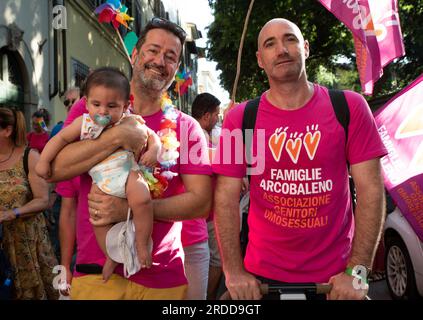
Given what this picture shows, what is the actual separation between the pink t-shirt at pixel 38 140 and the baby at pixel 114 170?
201 inches

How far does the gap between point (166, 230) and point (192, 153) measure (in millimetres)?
409

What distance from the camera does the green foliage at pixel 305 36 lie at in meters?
20.0

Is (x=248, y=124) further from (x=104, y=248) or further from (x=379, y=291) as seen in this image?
(x=379, y=291)

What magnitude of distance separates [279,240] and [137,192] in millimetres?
→ 802

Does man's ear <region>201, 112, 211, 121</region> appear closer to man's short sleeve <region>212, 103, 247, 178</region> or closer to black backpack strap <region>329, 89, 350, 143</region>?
man's short sleeve <region>212, 103, 247, 178</region>

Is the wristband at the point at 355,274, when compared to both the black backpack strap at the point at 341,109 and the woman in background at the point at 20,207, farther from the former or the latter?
the woman in background at the point at 20,207

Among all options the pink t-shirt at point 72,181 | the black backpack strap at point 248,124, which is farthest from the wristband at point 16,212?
the black backpack strap at point 248,124

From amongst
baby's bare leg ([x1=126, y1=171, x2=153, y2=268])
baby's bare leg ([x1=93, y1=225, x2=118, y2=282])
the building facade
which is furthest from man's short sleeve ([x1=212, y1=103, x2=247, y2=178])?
the building facade

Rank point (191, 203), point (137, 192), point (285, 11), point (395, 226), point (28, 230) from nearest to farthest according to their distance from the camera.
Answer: point (137, 192) < point (191, 203) < point (28, 230) < point (395, 226) < point (285, 11)

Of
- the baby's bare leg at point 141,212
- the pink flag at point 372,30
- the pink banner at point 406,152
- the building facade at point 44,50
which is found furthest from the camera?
the building facade at point 44,50

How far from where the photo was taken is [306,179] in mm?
2521
